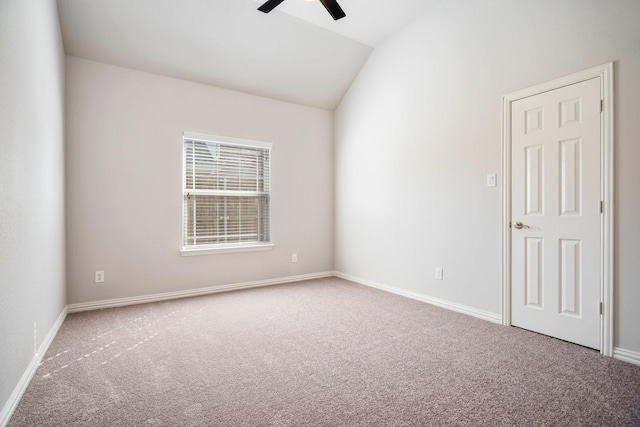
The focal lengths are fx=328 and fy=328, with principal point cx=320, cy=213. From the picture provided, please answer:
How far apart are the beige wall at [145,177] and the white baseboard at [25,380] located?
2.80 feet

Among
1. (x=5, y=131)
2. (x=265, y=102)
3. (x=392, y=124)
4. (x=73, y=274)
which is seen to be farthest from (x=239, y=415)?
(x=265, y=102)

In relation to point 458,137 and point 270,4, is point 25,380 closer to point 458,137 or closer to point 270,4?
point 270,4

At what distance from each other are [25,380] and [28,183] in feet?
3.79

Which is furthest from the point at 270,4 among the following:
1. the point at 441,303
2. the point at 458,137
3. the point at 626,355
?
the point at 626,355

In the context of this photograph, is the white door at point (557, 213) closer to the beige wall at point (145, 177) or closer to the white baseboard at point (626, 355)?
the white baseboard at point (626, 355)

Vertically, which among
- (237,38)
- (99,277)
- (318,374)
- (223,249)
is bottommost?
(318,374)

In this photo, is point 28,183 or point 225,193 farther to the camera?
point 225,193

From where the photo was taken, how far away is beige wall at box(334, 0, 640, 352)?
2213 mm

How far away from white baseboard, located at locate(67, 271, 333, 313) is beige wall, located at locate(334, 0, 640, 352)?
81 cm

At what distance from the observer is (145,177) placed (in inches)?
142

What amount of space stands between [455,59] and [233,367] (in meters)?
3.37

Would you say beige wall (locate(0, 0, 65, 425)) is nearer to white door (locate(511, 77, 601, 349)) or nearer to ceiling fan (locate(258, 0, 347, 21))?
ceiling fan (locate(258, 0, 347, 21))

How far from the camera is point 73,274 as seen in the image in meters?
3.28

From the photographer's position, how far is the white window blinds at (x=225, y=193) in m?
3.95
